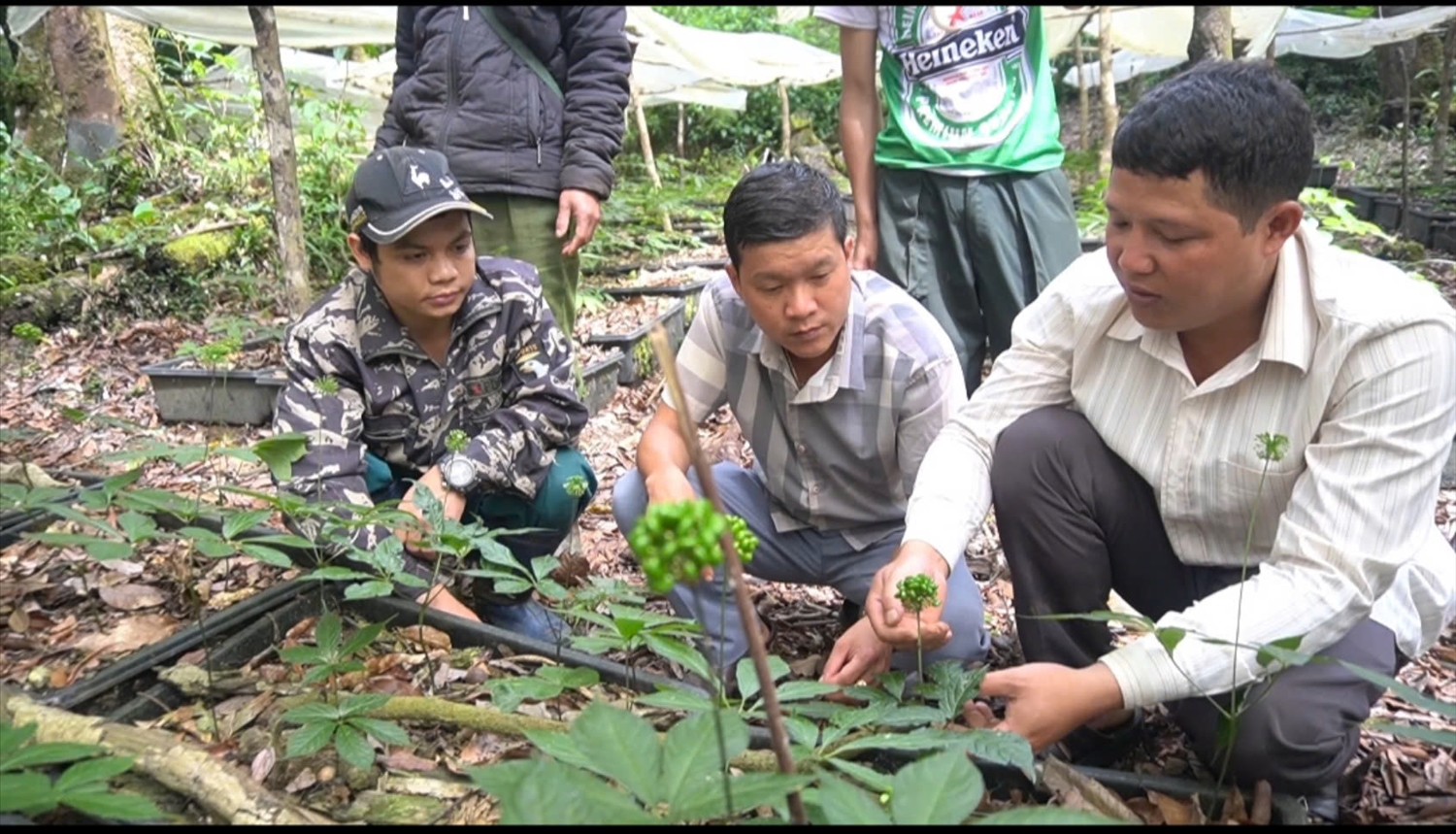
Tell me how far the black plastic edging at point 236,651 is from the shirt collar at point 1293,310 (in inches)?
69.3

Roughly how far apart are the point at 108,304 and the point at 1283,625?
19.5 feet

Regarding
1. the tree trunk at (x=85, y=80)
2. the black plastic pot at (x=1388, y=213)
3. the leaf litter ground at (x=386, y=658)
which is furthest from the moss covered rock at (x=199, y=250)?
the black plastic pot at (x=1388, y=213)

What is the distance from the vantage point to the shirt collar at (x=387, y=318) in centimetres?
240

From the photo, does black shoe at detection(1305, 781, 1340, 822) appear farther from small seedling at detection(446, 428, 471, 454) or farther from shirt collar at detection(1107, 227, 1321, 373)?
small seedling at detection(446, 428, 471, 454)

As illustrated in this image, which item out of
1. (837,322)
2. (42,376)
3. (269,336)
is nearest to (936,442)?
(837,322)

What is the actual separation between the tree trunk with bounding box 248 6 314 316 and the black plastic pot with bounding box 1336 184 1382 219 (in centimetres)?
941

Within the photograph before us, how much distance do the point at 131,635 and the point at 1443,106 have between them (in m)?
9.07

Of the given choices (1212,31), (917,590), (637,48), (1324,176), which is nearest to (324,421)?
(917,590)

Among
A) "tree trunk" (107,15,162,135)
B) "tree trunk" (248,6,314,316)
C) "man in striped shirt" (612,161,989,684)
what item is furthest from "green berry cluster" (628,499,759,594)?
"tree trunk" (107,15,162,135)

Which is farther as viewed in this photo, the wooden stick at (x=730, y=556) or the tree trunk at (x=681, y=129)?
the tree trunk at (x=681, y=129)

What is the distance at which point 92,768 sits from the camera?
1.05 meters

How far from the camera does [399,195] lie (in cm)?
227

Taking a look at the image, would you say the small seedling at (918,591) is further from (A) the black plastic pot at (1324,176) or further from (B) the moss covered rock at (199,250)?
(A) the black plastic pot at (1324,176)

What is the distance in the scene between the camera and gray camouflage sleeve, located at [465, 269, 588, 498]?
2383 millimetres
